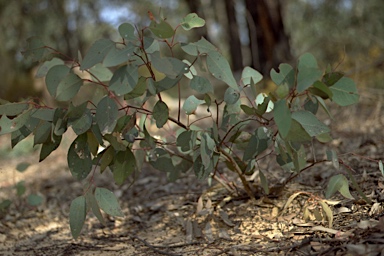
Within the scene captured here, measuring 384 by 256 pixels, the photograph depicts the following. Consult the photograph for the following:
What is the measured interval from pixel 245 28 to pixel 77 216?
8.60 m

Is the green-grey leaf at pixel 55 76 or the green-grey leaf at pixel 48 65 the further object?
the green-grey leaf at pixel 48 65

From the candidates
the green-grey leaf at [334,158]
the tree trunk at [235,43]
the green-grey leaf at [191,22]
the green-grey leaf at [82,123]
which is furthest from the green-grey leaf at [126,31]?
the tree trunk at [235,43]

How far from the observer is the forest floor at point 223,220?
1.31 meters

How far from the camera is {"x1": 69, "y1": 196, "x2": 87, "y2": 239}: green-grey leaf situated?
1300mm

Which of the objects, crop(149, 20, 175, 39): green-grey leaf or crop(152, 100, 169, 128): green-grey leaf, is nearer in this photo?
crop(149, 20, 175, 39): green-grey leaf

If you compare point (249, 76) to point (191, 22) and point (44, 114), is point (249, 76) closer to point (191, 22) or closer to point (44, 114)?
point (191, 22)

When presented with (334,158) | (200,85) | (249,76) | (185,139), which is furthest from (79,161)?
(334,158)

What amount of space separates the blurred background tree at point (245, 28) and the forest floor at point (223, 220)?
1.61m

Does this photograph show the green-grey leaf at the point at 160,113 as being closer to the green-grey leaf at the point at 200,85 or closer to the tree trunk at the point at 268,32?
the green-grey leaf at the point at 200,85

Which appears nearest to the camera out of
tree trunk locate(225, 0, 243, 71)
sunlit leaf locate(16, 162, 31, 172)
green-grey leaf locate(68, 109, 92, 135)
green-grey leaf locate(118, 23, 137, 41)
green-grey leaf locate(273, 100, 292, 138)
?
green-grey leaf locate(273, 100, 292, 138)

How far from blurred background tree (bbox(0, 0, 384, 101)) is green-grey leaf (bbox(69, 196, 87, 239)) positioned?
7.66ft

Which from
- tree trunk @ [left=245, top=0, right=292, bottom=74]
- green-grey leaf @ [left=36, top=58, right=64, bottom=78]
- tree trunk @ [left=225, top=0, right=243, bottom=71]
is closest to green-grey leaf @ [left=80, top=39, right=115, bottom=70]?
green-grey leaf @ [left=36, top=58, right=64, bottom=78]

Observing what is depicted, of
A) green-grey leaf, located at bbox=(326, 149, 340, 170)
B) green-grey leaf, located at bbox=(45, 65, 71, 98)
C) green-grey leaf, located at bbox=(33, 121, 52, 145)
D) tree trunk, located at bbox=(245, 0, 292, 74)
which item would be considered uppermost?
tree trunk, located at bbox=(245, 0, 292, 74)

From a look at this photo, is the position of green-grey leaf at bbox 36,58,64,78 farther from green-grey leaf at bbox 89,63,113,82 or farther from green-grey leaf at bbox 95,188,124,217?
green-grey leaf at bbox 95,188,124,217
